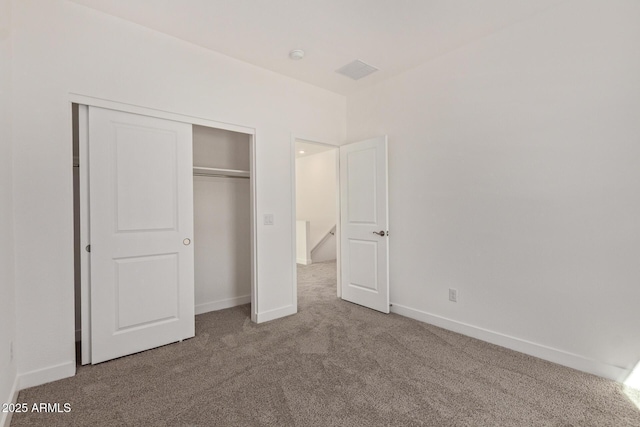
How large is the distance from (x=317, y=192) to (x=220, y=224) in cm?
404

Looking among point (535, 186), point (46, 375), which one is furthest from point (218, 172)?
point (535, 186)

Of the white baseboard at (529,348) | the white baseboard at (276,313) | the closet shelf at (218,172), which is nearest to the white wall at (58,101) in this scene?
the closet shelf at (218,172)

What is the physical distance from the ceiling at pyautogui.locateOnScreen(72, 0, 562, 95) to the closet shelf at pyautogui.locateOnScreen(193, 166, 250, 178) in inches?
46.8

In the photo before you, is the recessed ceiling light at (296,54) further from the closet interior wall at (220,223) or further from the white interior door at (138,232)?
the white interior door at (138,232)

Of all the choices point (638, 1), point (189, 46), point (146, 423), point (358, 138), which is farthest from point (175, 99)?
point (638, 1)

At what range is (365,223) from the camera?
12.5ft

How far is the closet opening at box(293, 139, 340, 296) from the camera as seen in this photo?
698cm

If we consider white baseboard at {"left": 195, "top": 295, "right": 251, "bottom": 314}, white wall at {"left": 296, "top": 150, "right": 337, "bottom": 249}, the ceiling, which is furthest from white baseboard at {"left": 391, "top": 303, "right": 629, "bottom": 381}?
white wall at {"left": 296, "top": 150, "right": 337, "bottom": 249}

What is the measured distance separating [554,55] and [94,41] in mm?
3611

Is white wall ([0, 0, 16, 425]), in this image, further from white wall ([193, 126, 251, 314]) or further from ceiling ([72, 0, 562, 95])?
white wall ([193, 126, 251, 314])

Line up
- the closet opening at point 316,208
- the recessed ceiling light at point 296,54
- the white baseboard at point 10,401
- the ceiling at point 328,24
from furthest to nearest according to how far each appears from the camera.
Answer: the closet opening at point 316,208, the recessed ceiling light at point 296,54, the ceiling at point 328,24, the white baseboard at point 10,401

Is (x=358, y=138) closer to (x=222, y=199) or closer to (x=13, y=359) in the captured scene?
(x=222, y=199)

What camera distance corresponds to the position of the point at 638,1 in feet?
6.75

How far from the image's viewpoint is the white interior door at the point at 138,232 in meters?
2.43
